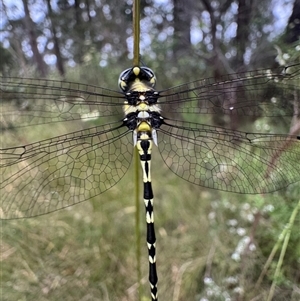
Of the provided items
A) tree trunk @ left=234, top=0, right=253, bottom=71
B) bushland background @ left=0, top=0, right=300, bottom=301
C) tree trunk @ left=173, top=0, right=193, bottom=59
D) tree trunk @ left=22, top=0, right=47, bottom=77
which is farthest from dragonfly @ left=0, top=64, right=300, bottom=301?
tree trunk @ left=22, top=0, right=47, bottom=77

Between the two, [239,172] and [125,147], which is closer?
[239,172]

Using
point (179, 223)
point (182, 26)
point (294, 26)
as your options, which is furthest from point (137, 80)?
point (182, 26)

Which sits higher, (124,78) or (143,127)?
(124,78)

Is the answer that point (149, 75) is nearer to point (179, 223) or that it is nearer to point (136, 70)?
point (136, 70)

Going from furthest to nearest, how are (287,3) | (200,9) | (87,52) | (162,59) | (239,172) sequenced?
(87,52) → (162,59) → (200,9) → (287,3) → (239,172)

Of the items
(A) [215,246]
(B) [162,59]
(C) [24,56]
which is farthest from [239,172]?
(C) [24,56]

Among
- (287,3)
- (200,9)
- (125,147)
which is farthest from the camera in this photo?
(200,9)

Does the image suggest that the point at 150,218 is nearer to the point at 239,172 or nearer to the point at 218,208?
the point at 239,172
